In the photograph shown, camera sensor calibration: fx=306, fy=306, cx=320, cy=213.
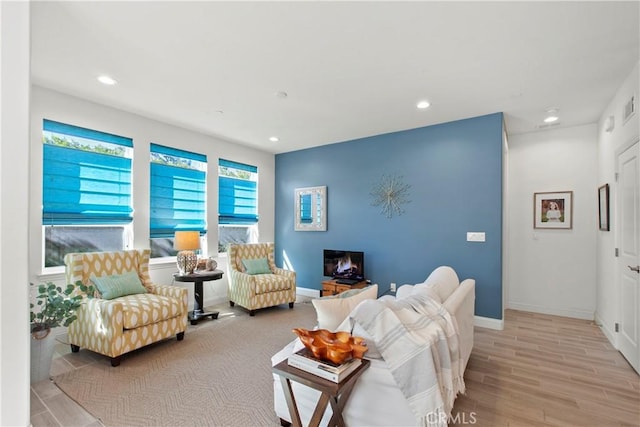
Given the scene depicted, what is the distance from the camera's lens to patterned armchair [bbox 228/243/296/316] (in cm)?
436

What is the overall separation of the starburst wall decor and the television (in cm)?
82

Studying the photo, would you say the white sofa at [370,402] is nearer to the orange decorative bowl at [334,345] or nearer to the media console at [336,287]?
the orange decorative bowl at [334,345]

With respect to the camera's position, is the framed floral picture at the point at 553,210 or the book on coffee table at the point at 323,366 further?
the framed floral picture at the point at 553,210

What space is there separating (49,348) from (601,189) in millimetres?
6105

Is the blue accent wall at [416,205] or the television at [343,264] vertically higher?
the blue accent wall at [416,205]

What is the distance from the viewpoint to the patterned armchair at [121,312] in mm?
2787

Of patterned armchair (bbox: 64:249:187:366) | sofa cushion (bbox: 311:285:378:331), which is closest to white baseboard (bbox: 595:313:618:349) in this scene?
sofa cushion (bbox: 311:285:378:331)

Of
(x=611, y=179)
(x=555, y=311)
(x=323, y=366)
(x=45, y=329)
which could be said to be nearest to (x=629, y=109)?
(x=611, y=179)

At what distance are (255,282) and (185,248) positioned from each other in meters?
1.05

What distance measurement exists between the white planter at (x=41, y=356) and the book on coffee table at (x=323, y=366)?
226cm

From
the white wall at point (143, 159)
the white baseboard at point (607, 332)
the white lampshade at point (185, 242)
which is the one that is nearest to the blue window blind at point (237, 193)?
the white wall at point (143, 159)

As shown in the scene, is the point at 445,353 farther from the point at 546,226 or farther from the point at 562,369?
the point at 546,226

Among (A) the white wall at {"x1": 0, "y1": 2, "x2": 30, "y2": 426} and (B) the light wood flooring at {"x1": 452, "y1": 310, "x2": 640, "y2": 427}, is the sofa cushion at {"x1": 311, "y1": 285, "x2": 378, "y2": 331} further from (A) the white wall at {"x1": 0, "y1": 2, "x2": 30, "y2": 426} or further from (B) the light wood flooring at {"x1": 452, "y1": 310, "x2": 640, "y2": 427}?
(A) the white wall at {"x1": 0, "y1": 2, "x2": 30, "y2": 426}

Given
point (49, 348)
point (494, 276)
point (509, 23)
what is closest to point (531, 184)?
point (494, 276)
